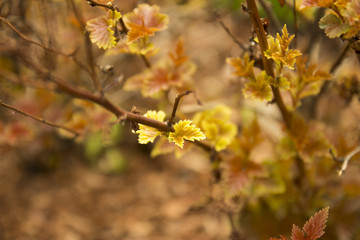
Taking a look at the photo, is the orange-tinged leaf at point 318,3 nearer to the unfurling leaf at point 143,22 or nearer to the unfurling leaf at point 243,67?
the unfurling leaf at point 243,67

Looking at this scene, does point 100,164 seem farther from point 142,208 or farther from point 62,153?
point 142,208

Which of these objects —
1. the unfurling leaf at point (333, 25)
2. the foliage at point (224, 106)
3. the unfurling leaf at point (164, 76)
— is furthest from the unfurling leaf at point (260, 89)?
the unfurling leaf at point (164, 76)

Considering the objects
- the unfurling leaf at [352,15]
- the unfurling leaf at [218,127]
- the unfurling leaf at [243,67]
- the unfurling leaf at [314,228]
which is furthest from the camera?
the unfurling leaf at [218,127]

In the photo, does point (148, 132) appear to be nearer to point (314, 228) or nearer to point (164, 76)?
point (164, 76)

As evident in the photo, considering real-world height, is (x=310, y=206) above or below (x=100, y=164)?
below

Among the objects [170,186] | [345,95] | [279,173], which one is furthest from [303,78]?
[170,186]

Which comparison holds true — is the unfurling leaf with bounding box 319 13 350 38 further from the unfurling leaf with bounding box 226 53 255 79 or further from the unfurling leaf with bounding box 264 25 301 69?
the unfurling leaf with bounding box 226 53 255 79
